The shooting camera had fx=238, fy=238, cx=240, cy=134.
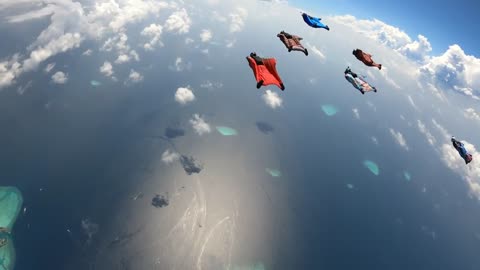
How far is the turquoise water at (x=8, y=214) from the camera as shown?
82188mm

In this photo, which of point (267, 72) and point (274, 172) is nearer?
point (267, 72)

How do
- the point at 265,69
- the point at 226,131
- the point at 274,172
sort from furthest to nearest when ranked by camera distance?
1. the point at 226,131
2. the point at 274,172
3. the point at 265,69

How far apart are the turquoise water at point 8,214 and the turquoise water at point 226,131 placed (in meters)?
122

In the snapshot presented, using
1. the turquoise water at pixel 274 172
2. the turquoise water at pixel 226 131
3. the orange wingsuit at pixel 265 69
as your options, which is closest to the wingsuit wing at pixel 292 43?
the orange wingsuit at pixel 265 69

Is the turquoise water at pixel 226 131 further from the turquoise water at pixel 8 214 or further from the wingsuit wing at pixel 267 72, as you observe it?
the wingsuit wing at pixel 267 72

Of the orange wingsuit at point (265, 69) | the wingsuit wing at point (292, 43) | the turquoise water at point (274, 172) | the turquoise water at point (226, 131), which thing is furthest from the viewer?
the turquoise water at point (226, 131)

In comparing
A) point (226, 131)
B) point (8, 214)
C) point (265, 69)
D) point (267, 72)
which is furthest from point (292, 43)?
point (226, 131)

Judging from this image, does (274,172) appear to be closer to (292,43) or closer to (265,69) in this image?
(292,43)

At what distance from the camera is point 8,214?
93.0m

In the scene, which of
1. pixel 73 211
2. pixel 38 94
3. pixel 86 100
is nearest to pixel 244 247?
pixel 73 211

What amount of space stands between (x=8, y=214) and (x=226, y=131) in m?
132

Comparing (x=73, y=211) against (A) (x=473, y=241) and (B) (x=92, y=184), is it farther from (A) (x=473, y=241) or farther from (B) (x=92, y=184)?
(A) (x=473, y=241)

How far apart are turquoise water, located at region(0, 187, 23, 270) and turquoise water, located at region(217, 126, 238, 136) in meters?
122

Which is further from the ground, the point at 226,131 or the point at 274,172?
the point at 274,172
